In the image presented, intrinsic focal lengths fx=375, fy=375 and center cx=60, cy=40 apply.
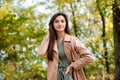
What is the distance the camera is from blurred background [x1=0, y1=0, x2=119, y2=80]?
1005 cm

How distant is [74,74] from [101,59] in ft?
38.4

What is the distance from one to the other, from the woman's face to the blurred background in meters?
2.69

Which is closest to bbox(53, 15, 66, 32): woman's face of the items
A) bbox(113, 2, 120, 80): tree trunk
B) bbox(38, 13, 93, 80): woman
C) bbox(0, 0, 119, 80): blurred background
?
bbox(38, 13, 93, 80): woman

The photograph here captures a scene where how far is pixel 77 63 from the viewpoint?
378cm

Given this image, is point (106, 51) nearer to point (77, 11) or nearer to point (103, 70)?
point (103, 70)

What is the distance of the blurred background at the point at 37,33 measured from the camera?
10.1 metres

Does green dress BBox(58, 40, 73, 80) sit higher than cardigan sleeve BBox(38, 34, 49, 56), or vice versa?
cardigan sleeve BBox(38, 34, 49, 56)

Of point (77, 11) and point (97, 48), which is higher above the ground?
point (77, 11)

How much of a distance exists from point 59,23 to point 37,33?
7478 millimetres

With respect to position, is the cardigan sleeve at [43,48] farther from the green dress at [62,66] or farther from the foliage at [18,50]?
the foliage at [18,50]

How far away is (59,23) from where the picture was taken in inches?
156

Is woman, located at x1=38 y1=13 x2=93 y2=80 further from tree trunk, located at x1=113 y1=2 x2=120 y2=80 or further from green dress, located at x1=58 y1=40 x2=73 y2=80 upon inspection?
tree trunk, located at x1=113 y1=2 x2=120 y2=80

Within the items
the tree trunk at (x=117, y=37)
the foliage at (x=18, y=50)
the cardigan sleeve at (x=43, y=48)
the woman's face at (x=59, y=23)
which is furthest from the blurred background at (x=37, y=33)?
the cardigan sleeve at (x=43, y=48)

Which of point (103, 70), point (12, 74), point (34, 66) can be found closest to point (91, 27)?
point (103, 70)
